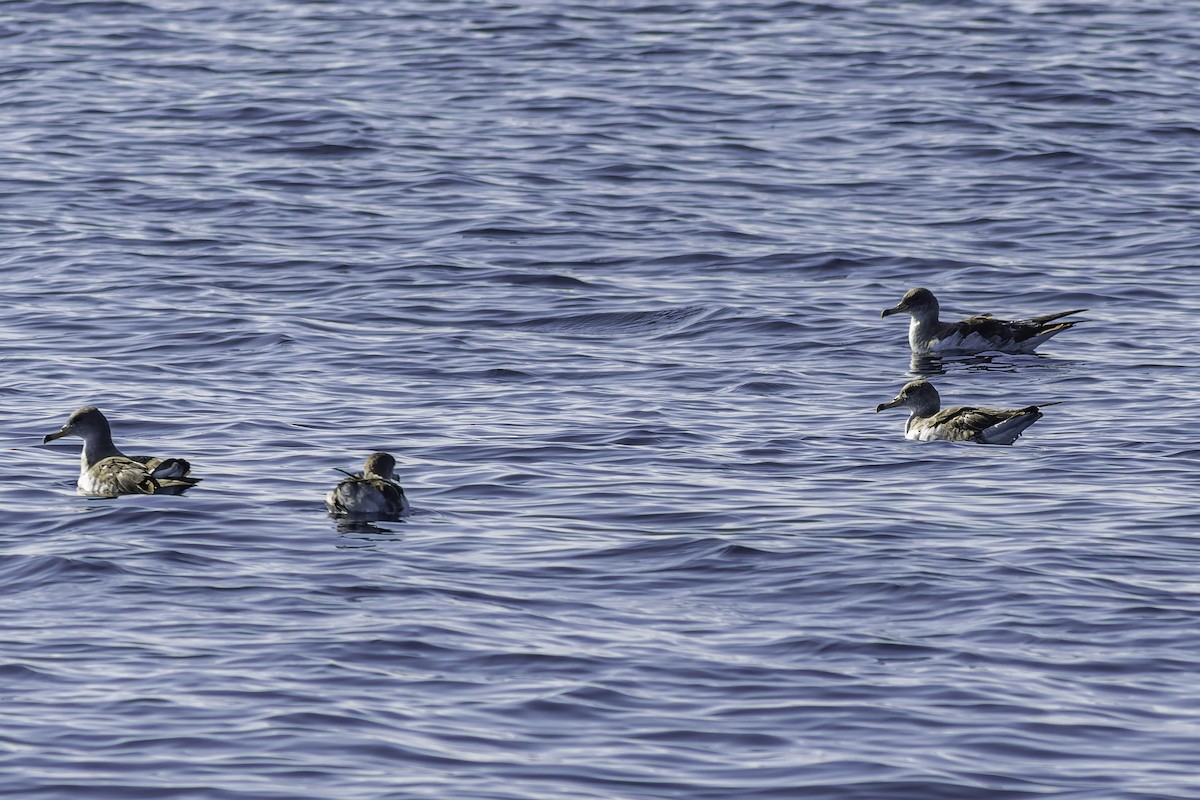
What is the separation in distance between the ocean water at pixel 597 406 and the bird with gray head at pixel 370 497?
0.13m

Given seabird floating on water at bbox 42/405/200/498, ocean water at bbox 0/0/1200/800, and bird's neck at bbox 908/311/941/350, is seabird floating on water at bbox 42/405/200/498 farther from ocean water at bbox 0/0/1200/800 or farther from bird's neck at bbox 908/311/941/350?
bird's neck at bbox 908/311/941/350

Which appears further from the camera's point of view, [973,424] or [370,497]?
[973,424]

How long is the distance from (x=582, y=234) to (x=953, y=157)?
6994 mm

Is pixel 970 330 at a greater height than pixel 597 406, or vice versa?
pixel 597 406

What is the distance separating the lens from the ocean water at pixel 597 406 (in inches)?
388

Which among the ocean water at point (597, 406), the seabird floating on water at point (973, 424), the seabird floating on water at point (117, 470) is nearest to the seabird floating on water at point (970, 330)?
the ocean water at point (597, 406)

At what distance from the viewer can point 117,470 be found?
14.3 meters

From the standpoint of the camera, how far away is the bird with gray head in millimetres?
13133

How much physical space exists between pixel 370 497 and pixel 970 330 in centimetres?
Result: 911

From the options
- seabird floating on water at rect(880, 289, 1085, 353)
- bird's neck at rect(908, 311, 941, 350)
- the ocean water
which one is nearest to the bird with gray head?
the ocean water

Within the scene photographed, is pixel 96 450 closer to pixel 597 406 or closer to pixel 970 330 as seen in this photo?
pixel 597 406

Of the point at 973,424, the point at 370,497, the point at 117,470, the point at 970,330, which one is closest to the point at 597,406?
the point at 973,424

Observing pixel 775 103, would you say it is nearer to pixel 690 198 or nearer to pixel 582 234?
pixel 690 198

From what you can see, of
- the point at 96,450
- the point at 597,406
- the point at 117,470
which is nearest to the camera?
the point at 117,470
